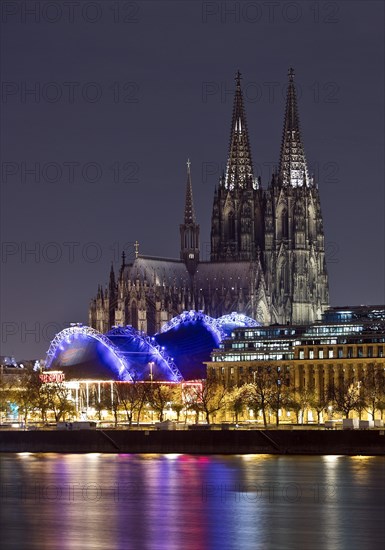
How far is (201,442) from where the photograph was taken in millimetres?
126000

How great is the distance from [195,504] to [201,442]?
42.0 metres

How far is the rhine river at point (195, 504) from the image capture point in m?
70.9

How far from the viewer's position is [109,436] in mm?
132875

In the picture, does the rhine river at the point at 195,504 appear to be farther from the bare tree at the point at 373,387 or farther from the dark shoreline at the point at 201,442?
the bare tree at the point at 373,387

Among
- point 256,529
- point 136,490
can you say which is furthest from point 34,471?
point 256,529

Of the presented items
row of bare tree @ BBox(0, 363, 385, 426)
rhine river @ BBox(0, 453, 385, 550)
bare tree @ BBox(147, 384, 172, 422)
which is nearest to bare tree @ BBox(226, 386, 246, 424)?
row of bare tree @ BBox(0, 363, 385, 426)

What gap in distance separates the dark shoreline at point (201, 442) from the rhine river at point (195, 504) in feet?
15.7

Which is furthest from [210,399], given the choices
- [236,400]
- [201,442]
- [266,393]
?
[201,442]

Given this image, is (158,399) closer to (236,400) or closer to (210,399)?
(210,399)

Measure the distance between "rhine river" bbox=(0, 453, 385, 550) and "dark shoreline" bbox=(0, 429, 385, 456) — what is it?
4.79 m

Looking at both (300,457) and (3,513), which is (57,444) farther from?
(3,513)

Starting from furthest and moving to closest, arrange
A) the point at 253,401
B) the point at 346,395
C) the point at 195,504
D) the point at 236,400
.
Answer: the point at 253,401 → the point at 236,400 → the point at 346,395 → the point at 195,504

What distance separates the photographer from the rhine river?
7094 cm

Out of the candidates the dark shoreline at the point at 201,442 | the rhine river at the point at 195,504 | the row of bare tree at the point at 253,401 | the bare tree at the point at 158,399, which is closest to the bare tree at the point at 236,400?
the row of bare tree at the point at 253,401
